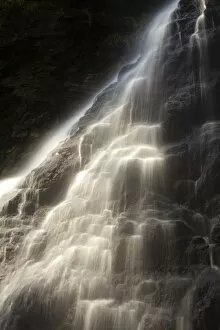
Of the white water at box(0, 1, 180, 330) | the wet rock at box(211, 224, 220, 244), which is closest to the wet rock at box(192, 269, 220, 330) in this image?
the white water at box(0, 1, 180, 330)

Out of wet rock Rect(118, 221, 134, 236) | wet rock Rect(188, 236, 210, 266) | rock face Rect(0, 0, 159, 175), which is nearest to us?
wet rock Rect(188, 236, 210, 266)

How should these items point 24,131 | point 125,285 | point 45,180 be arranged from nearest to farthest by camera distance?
point 125,285 < point 45,180 < point 24,131

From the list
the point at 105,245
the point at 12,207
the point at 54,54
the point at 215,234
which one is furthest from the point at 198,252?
the point at 54,54

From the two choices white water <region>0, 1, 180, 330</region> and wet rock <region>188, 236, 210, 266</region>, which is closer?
white water <region>0, 1, 180, 330</region>

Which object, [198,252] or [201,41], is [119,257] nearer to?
[198,252]

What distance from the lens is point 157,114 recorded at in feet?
47.5

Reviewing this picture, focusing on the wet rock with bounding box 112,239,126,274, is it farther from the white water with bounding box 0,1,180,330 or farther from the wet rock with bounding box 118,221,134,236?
the wet rock with bounding box 118,221,134,236

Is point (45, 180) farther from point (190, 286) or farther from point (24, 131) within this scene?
point (24, 131)

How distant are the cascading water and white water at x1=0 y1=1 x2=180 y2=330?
0.02m

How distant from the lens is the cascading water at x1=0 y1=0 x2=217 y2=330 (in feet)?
30.1

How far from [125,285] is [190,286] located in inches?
60.1

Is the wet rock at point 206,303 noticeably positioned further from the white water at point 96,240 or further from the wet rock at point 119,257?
the wet rock at point 119,257

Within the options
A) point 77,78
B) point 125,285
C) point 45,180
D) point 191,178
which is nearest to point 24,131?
point 77,78

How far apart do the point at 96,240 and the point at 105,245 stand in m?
0.32
